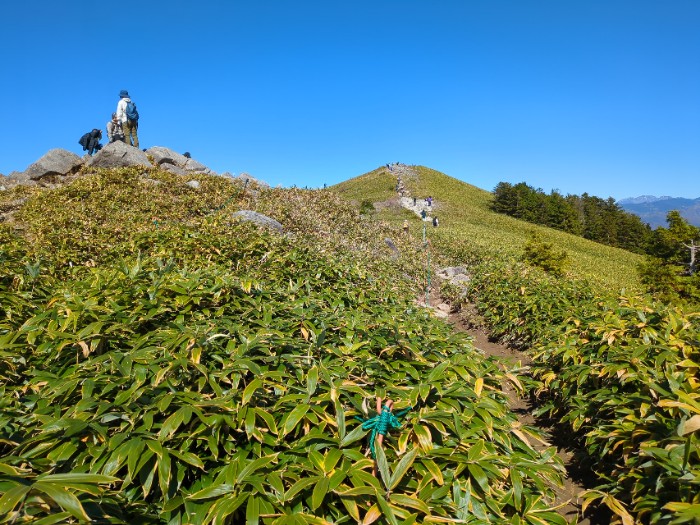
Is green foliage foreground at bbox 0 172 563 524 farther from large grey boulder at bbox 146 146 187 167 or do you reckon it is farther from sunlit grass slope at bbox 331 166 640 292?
large grey boulder at bbox 146 146 187 167

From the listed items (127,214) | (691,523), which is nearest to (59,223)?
(127,214)

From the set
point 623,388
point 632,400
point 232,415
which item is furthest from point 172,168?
point 632,400

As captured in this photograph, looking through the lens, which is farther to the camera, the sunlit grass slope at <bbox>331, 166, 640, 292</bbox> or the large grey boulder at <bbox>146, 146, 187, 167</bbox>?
the sunlit grass slope at <bbox>331, 166, 640, 292</bbox>

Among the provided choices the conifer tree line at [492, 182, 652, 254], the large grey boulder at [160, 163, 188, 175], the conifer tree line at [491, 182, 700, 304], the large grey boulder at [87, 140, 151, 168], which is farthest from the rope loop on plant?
the conifer tree line at [492, 182, 652, 254]

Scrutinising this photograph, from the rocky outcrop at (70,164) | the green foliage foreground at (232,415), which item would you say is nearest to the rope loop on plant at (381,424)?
the green foliage foreground at (232,415)

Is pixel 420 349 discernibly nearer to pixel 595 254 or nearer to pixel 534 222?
pixel 595 254

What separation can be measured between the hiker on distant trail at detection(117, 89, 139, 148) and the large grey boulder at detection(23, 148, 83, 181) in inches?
103

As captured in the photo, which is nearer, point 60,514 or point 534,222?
point 60,514

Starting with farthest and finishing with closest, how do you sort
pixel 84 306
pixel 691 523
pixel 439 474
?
pixel 84 306 → pixel 439 474 → pixel 691 523

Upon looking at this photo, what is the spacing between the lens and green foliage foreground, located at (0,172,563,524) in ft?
5.82

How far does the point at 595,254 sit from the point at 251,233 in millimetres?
39371

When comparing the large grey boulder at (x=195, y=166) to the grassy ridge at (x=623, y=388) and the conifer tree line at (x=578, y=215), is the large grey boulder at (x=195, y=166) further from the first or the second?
the conifer tree line at (x=578, y=215)

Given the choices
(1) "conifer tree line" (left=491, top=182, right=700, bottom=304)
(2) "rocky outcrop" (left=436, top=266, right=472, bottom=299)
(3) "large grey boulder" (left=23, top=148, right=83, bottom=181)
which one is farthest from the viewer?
(1) "conifer tree line" (left=491, top=182, right=700, bottom=304)

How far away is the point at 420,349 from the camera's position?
3551 mm
